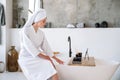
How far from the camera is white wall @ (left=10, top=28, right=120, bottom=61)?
523 centimetres

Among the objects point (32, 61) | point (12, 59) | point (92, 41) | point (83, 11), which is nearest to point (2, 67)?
point (12, 59)

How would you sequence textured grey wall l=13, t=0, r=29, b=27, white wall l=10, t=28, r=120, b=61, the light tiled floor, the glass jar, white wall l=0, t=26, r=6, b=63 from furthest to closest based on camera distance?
textured grey wall l=13, t=0, r=29, b=27 < white wall l=0, t=26, r=6, b=63 < the glass jar < white wall l=10, t=28, r=120, b=61 < the light tiled floor

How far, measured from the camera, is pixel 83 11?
541 centimetres

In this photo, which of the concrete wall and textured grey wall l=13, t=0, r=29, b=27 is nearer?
the concrete wall

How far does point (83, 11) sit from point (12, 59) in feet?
6.71

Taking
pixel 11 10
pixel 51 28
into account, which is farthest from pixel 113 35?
pixel 11 10

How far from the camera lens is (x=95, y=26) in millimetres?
5344

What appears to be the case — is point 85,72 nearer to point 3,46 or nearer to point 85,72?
point 85,72

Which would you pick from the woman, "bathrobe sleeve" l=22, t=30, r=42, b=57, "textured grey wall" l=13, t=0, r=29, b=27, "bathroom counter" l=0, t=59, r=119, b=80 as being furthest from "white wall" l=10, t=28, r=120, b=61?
"bathrobe sleeve" l=22, t=30, r=42, b=57

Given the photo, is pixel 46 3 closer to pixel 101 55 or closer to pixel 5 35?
pixel 5 35

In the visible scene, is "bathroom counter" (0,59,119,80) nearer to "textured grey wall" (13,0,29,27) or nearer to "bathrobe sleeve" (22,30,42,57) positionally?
"bathrobe sleeve" (22,30,42,57)

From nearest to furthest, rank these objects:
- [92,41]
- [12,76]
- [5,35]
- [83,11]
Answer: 1. [12,76]
2. [92,41]
3. [83,11]
4. [5,35]

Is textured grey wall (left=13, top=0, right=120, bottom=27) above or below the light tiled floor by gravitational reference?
above

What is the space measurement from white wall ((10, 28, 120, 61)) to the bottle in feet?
3.22
